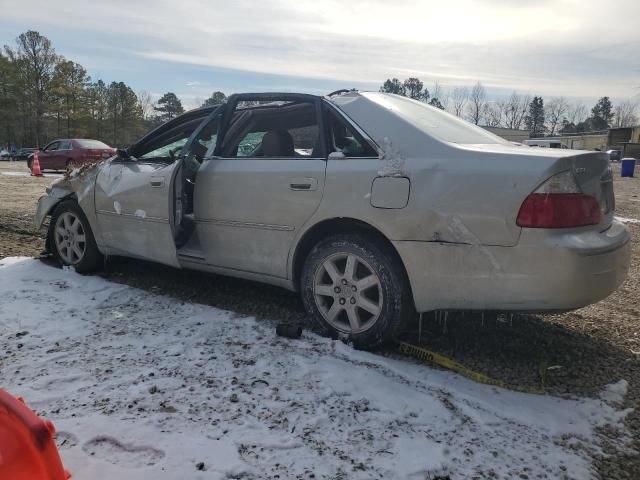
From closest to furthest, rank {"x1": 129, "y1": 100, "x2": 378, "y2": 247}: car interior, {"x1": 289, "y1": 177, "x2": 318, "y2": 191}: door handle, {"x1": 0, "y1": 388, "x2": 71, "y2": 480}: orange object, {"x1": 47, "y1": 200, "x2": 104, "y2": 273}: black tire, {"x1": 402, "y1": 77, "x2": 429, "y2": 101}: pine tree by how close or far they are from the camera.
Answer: {"x1": 0, "y1": 388, "x2": 71, "y2": 480}: orange object, {"x1": 289, "y1": 177, "x2": 318, "y2": 191}: door handle, {"x1": 129, "y1": 100, "x2": 378, "y2": 247}: car interior, {"x1": 47, "y1": 200, "x2": 104, "y2": 273}: black tire, {"x1": 402, "y1": 77, "x2": 429, "y2": 101}: pine tree

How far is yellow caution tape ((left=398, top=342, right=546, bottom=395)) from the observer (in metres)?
2.77

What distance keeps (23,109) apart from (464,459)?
6223 centimetres

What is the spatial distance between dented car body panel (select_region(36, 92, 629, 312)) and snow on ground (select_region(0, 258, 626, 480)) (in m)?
0.53

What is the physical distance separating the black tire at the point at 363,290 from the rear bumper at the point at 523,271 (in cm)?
11

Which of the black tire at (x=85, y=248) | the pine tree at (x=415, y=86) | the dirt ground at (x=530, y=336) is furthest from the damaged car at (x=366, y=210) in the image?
the pine tree at (x=415, y=86)

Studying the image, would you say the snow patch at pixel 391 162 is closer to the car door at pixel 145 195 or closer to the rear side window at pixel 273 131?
the rear side window at pixel 273 131

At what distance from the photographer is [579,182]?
2680 millimetres

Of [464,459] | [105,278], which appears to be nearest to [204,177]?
[105,278]

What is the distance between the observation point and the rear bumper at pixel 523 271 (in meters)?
2.58

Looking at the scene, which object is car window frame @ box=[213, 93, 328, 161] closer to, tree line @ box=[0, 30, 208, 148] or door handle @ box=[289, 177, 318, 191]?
door handle @ box=[289, 177, 318, 191]

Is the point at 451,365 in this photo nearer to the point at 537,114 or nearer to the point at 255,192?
the point at 255,192

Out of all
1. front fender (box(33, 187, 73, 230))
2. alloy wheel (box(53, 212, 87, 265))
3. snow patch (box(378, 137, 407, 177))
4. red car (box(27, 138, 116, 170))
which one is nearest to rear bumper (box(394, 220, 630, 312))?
snow patch (box(378, 137, 407, 177))

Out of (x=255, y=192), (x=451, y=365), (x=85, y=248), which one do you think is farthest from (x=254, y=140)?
(x=451, y=365)

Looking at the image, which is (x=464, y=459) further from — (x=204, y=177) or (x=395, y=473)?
(x=204, y=177)
